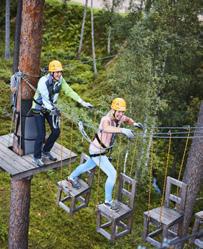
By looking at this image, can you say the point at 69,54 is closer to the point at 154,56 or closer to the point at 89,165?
the point at 154,56

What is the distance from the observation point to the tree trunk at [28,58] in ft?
26.3

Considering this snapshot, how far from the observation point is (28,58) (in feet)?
26.8

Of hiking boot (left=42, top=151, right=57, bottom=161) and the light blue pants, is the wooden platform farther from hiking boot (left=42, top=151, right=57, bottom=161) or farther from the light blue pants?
the light blue pants

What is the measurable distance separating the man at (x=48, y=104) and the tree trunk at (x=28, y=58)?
0.40 m

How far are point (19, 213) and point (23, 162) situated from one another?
183 centimetres

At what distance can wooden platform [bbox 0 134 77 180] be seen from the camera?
24.5ft

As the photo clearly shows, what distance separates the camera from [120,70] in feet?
45.0

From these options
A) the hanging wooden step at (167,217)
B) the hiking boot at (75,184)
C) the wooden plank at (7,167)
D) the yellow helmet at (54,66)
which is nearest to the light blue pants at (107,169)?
the hiking boot at (75,184)

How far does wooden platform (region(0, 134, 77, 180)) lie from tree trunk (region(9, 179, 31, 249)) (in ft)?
2.12

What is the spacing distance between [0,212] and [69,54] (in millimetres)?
12386

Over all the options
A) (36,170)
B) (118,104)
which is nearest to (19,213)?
(36,170)

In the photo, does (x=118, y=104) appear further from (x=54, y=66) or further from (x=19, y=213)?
(x=19, y=213)

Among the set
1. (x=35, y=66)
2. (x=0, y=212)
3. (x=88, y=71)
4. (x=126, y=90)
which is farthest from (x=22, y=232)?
(x=88, y=71)

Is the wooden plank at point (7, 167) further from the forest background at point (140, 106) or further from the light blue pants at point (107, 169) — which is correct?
the forest background at point (140, 106)
